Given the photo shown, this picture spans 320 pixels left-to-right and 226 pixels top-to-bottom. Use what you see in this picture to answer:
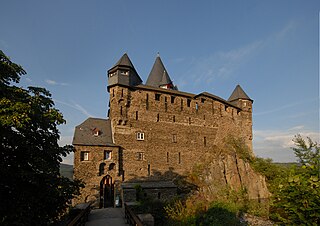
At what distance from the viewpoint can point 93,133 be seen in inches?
862

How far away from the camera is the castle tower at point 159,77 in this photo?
98.5 ft

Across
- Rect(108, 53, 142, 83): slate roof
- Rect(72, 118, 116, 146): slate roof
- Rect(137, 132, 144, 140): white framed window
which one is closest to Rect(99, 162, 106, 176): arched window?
Rect(72, 118, 116, 146): slate roof

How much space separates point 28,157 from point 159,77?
80.9 ft

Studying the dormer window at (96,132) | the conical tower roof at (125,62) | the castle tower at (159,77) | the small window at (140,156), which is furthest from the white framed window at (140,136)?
the castle tower at (159,77)

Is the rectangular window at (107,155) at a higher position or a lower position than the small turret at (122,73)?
lower

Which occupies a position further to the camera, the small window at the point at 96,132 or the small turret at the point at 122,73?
the small turret at the point at 122,73

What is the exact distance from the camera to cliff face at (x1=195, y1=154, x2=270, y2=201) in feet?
83.9

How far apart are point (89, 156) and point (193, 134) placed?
495 inches

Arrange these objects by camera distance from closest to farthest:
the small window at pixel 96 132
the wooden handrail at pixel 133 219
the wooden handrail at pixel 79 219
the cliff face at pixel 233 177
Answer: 1. the wooden handrail at pixel 133 219
2. the wooden handrail at pixel 79 219
3. the small window at pixel 96 132
4. the cliff face at pixel 233 177

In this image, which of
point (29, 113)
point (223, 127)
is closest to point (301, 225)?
point (29, 113)

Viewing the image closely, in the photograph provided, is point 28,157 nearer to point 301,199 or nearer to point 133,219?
point 133,219

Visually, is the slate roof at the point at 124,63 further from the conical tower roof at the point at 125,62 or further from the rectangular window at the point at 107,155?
the rectangular window at the point at 107,155

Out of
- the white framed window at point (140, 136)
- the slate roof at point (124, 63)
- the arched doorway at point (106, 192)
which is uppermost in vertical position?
the slate roof at point (124, 63)

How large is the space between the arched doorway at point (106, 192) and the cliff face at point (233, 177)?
970cm
